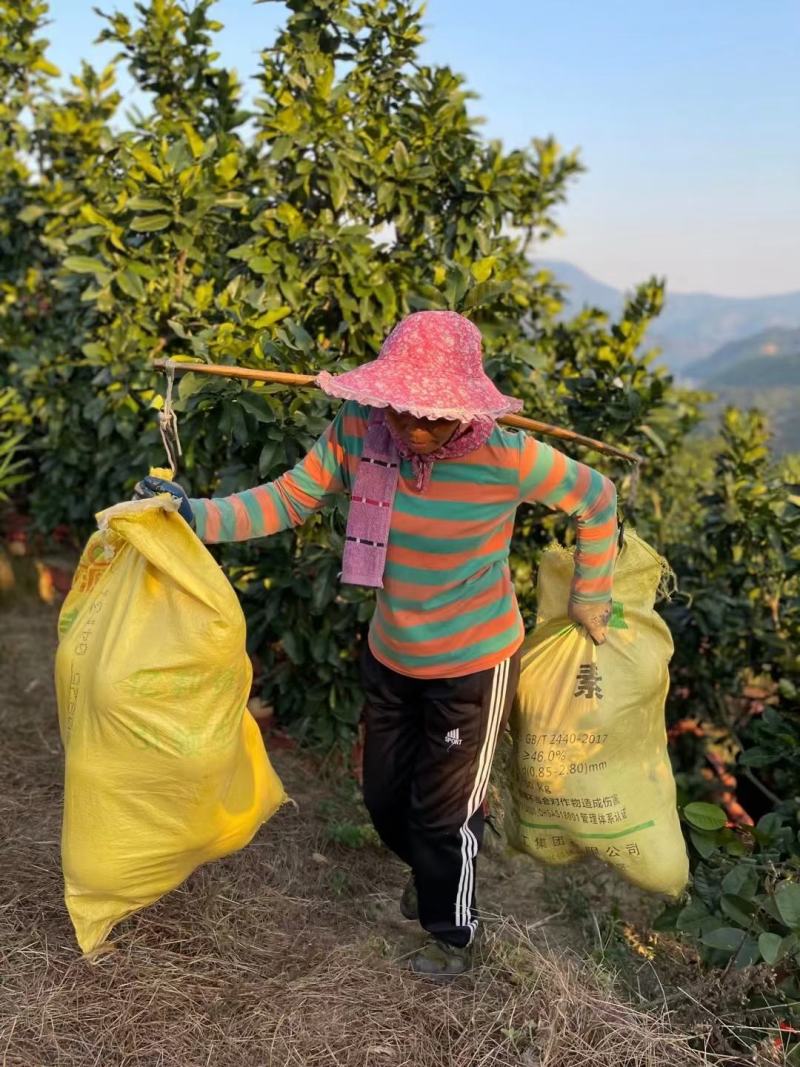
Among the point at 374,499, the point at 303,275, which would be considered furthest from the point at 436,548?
the point at 303,275

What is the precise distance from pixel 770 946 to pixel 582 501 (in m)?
1.01

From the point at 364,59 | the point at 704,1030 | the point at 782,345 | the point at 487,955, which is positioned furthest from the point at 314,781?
the point at 782,345

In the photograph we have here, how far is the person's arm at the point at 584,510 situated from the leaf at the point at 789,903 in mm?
662

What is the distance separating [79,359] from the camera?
4.23 meters

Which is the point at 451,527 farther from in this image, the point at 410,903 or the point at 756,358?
the point at 756,358

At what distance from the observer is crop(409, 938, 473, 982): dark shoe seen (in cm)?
211

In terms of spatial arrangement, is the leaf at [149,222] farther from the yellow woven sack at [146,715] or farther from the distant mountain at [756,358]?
the distant mountain at [756,358]

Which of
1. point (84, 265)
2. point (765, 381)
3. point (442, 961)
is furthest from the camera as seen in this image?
point (765, 381)

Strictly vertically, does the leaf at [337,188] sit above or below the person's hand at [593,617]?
above

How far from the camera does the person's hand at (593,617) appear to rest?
202 cm

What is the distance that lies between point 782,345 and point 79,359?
407 ft

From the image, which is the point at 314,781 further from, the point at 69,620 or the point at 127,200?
the point at 127,200

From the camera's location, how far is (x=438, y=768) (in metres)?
1.99

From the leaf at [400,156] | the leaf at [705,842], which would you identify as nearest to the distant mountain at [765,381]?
the leaf at [400,156]
